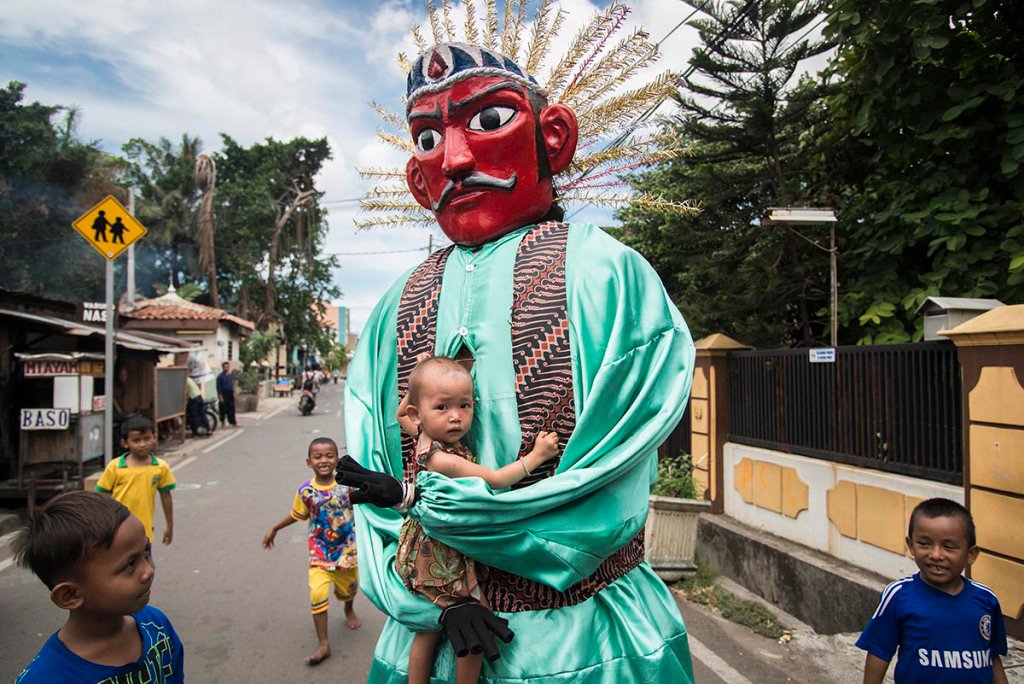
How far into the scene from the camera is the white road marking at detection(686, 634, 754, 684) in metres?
3.57

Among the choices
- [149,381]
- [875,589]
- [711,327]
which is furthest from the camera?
[149,381]

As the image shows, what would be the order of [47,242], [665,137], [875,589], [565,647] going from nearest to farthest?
[565,647]
[665,137]
[875,589]
[47,242]

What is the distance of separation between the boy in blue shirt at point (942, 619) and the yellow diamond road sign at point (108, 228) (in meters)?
6.17

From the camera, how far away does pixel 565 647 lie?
5.27ft

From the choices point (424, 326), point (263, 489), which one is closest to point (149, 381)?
point (263, 489)

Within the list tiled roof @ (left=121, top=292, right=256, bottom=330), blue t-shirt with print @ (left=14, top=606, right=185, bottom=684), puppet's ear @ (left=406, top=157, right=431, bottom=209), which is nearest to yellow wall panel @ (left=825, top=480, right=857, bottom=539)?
puppet's ear @ (left=406, top=157, right=431, bottom=209)

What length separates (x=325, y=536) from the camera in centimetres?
409

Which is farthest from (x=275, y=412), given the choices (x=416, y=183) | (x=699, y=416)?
(x=416, y=183)

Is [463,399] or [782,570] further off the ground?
[463,399]

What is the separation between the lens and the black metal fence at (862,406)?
379cm

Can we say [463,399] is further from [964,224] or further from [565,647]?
[964,224]

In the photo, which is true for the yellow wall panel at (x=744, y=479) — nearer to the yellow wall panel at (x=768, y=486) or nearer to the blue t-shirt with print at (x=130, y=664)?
the yellow wall panel at (x=768, y=486)

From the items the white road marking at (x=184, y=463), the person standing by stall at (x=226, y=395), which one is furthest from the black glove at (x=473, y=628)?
the person standing by stall at (x=226, y=395)

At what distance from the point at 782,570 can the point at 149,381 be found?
10275mm
